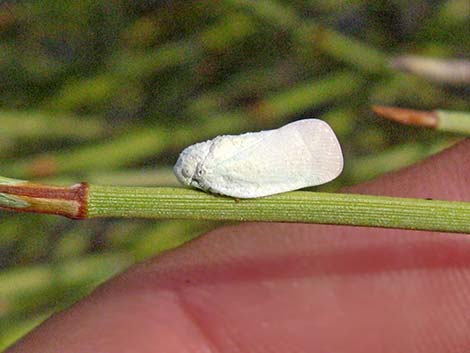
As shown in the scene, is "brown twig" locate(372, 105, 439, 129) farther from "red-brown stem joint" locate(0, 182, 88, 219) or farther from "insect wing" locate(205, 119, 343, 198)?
"red-brown stem joint" locate(0, 182, 88, 219)

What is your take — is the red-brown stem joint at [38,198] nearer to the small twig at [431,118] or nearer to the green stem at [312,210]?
the green stem at [312,210]

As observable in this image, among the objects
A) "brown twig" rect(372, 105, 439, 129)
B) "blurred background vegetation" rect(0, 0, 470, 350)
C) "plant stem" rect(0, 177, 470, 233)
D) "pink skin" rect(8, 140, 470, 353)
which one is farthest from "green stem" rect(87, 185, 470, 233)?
"blurred background vegetation" rect(0, 0, 470, 350)

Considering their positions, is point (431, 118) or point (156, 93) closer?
point (431, 118)

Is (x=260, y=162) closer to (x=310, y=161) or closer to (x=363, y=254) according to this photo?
(x=310, y=161)

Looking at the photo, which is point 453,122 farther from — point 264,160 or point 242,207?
point 242,207

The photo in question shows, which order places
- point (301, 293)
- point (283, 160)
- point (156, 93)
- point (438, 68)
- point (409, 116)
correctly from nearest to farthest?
point (283, 160), point (409, 116), point (301, 293), point (438, 68), point (156, 93)

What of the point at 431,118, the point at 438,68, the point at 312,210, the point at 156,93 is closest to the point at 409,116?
the point at 431,118

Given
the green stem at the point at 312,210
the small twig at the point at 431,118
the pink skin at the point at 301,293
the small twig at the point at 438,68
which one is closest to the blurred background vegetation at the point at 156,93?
the small twig at the point at 438,68
